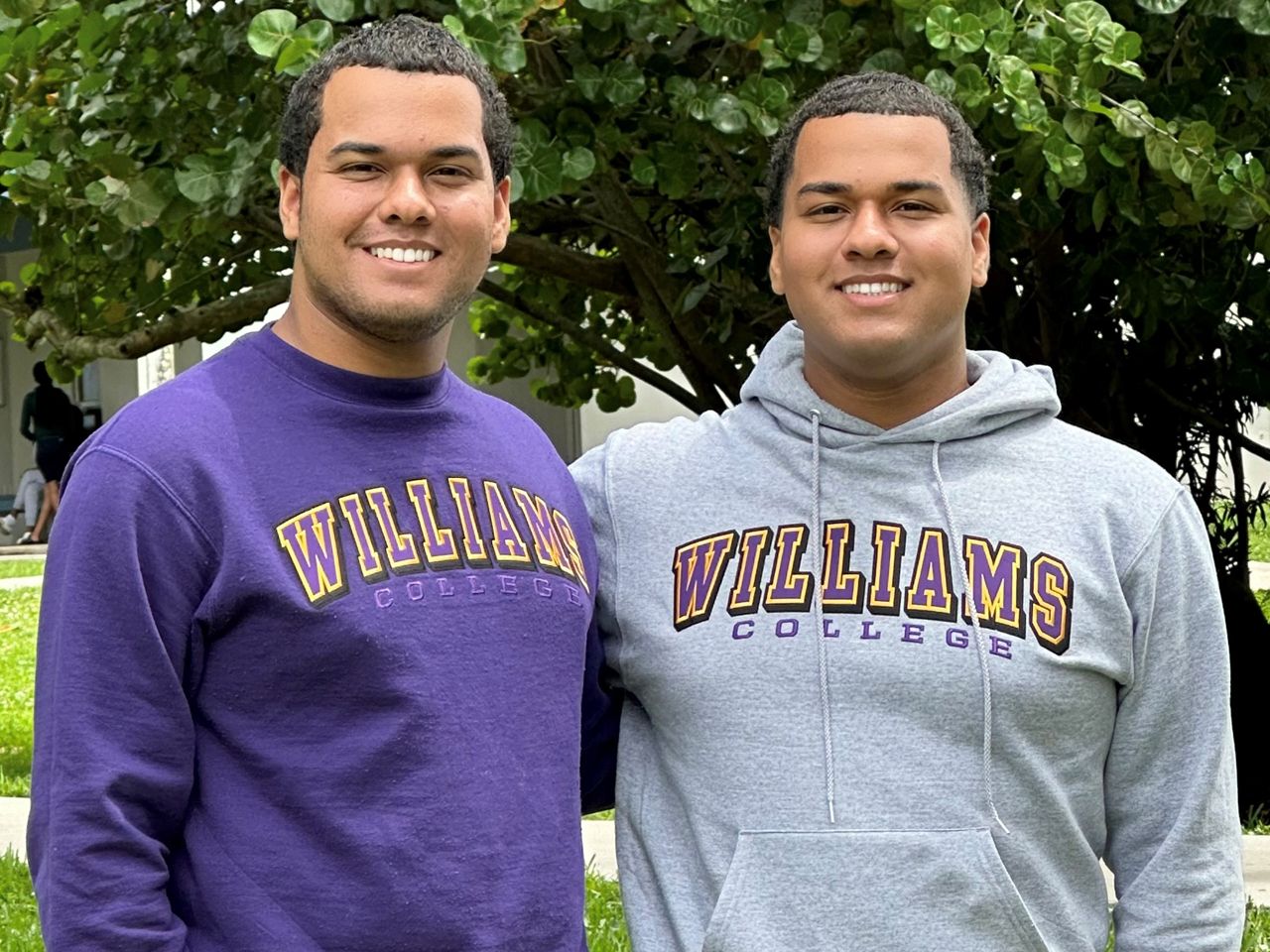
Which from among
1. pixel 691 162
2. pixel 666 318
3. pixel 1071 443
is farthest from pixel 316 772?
pixel 666 318

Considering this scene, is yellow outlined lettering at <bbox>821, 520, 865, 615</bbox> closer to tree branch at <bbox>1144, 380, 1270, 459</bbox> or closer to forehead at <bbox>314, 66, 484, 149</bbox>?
forehead at <bbox>314, 66, 484, 149</bbox>

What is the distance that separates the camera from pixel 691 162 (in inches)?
187

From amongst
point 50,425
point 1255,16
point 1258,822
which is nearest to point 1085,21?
point 1255,16

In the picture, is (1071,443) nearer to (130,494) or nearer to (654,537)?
(654,537)

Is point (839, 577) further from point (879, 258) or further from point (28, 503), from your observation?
point (28, 503)

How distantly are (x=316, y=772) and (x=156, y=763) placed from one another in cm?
18

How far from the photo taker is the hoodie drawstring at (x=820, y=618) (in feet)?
7.52

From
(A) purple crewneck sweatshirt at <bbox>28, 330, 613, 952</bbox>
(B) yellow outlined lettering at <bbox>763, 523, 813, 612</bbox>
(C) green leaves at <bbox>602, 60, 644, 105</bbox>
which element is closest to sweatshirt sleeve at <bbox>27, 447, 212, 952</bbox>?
(A) purple crewneck sweatshirt at <bbox>28, 330, 613, 952</bbox>

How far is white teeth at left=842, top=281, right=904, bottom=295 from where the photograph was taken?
7.80 ft

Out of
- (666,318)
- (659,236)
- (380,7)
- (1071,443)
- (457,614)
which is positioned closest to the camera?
(457,614)

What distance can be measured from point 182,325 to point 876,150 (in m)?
4.07

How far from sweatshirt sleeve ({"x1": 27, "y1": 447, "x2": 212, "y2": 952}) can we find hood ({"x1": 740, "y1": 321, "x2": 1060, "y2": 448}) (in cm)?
87

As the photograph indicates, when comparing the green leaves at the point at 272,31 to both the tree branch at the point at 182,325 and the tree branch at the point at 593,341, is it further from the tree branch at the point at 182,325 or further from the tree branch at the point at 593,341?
the tree branch at the point at 593,341

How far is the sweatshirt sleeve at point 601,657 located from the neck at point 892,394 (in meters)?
0.38
